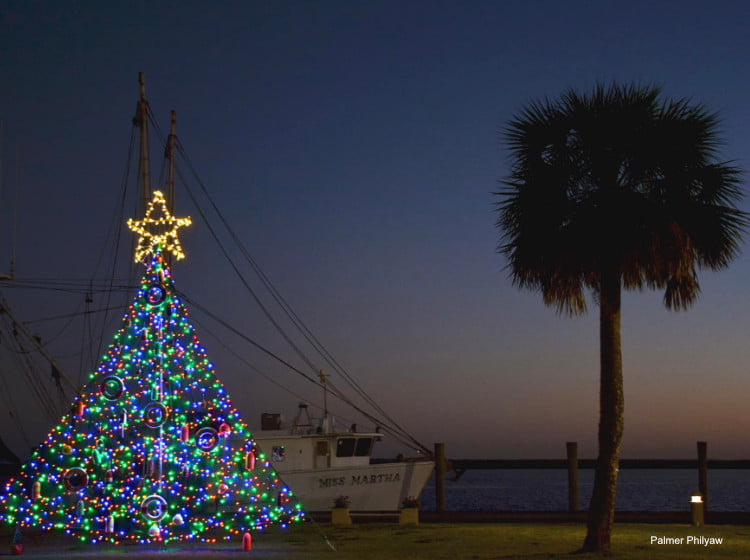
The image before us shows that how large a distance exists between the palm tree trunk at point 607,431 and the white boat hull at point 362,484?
63.8 ft

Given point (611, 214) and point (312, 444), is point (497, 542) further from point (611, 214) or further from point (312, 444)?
point (312, 444)

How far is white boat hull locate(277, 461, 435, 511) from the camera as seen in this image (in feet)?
117

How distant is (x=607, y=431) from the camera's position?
16906 millimetres

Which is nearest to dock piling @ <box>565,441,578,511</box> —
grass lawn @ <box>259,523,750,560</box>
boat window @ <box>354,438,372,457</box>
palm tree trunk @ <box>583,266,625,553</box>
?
boat window @ <box>354,438,372,457</box>

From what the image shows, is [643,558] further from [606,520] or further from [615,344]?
[615,344]

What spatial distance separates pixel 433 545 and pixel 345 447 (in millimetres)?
19223

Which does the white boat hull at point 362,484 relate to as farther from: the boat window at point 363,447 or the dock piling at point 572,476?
the dock piling at point 572,476

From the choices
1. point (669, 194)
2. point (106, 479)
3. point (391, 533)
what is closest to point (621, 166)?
point (669, 194)

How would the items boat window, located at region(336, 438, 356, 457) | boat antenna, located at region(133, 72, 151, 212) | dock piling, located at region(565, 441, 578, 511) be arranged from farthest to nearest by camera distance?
boat window, located at region(336, 438, 356, 457) → dock piling, located at region(565, 441, 578, 511) → boat antenna, located at region(133, 72, 151, 212)

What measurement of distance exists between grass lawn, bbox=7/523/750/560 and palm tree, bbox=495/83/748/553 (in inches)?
66.6

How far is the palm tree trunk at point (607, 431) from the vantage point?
55.3 feet

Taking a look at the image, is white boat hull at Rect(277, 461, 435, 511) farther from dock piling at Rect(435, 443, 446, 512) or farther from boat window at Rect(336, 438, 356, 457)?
dock piling at Rect(435, 443, 446, 512)

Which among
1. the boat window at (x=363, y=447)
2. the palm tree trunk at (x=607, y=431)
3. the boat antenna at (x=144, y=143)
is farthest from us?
the boat window at (x=363, y=447)

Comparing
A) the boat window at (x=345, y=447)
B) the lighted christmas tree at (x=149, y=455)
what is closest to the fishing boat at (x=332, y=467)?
the boat window at (x=345, y=447)
